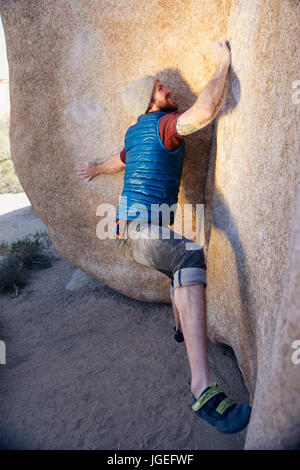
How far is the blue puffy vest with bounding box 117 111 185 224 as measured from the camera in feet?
7.40

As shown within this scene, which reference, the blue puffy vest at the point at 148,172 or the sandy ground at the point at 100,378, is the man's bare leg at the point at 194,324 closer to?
the sandy ground at the point at 100,378

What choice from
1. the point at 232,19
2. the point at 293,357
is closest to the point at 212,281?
the point at 293,357

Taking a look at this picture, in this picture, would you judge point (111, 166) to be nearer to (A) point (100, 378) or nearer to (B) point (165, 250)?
(B) point (165, 250)

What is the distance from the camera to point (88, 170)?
3.20m

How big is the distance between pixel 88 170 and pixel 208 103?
1.48 m

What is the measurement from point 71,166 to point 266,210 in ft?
7.20

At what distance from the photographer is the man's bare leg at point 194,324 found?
1751 millimetres

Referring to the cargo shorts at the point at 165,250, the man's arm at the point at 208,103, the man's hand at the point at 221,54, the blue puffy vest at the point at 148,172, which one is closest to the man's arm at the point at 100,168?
the blue puffy vest at the point at 148,172

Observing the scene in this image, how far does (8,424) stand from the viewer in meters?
2.21

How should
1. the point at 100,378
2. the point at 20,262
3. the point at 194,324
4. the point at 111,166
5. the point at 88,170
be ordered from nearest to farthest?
the point at 194,324
the point at 100,378
the point at 111,166
the point at 88,170
the point at 20,262

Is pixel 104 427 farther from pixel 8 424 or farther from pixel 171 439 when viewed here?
pixel 8 424

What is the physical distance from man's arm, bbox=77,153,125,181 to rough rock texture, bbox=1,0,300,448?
74 millimetres

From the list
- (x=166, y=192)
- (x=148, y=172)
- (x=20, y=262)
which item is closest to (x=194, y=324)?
(x=166, y=192)

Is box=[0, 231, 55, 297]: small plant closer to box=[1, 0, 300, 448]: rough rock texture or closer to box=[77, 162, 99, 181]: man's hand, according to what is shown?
box=[1, 0, 300, 448]: rough rock texture
